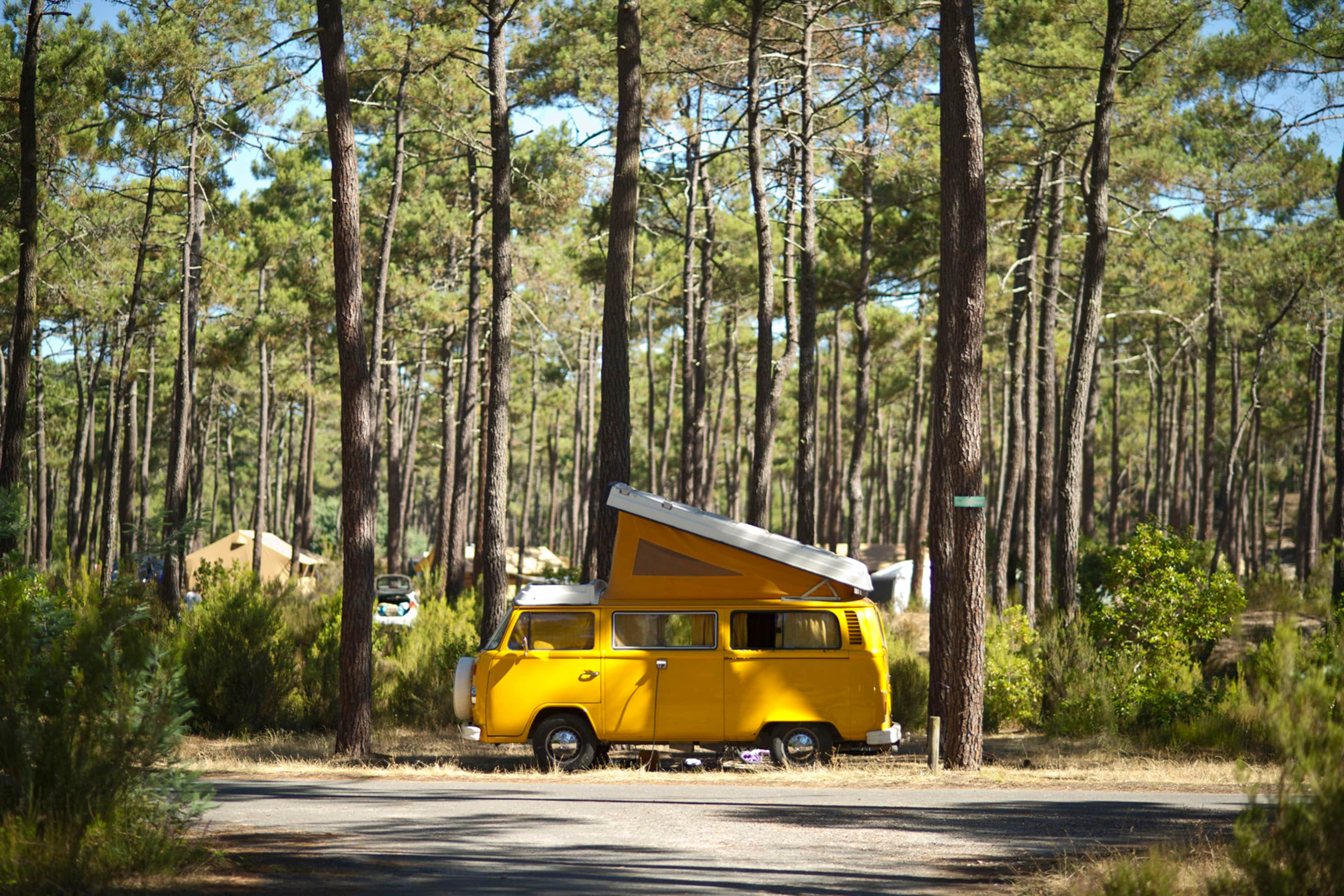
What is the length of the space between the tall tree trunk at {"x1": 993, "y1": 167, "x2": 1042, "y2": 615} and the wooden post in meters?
11.7

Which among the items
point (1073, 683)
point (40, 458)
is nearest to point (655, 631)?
point (1073, 683)

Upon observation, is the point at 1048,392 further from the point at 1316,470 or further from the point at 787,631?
the point at 1316,470

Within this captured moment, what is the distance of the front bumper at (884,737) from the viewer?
1079cm

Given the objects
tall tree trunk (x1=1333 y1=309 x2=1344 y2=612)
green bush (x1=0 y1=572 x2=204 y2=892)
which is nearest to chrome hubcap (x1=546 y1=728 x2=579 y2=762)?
green bush (x1=0 y1=572 x2=204 y2=892)

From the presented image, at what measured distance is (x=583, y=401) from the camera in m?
51.5

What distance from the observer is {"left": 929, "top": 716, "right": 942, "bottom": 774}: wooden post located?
1114cm

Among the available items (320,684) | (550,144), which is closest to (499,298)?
(320,684)

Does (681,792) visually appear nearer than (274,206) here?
Yes

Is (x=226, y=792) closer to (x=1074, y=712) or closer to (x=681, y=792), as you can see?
(x=681, y=792)

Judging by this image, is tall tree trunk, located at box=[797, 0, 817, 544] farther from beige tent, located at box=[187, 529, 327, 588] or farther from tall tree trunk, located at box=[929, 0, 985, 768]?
beige tent, located at box=[187, 529, 327, 588]

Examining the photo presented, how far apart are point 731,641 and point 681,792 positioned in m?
1.77

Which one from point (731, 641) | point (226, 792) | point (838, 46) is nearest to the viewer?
point (226, 792)

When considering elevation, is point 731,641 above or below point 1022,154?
below

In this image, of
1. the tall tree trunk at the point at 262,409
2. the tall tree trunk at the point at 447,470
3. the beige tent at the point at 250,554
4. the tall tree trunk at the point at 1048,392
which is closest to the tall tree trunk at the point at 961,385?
the tall tree trunk at the point at 1048,392
